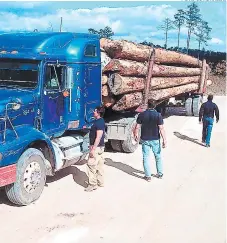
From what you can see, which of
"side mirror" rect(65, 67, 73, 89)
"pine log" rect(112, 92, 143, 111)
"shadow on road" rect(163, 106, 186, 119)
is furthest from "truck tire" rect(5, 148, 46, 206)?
"shadow on road" rect(163, 106, 186, 119)

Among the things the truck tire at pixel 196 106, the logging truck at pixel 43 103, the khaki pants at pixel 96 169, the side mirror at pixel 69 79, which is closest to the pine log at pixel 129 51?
the logging truck at pixel 43 103

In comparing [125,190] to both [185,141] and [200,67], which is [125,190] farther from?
[200,67]

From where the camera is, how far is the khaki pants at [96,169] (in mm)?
7969

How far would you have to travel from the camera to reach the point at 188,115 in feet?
61.5

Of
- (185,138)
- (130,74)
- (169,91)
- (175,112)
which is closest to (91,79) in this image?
(130,74)

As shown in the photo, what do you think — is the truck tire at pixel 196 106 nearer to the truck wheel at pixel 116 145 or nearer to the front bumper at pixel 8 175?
the truck wheel at pixel 116 145

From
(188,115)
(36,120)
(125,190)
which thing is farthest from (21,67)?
(188,115)

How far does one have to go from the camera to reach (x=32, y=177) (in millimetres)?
7160

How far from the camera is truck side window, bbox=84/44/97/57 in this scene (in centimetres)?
916

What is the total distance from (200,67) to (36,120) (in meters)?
13.7

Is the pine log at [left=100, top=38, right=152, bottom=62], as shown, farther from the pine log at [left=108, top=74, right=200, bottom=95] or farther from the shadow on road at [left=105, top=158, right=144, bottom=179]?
the shadow on road at [left=105, top=158, right=144, bottom=179]

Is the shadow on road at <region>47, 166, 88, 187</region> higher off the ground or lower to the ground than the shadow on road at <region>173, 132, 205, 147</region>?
higher

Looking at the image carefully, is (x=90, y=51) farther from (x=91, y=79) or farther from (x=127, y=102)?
(x=127, y=102)

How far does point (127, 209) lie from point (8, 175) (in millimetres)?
2021
